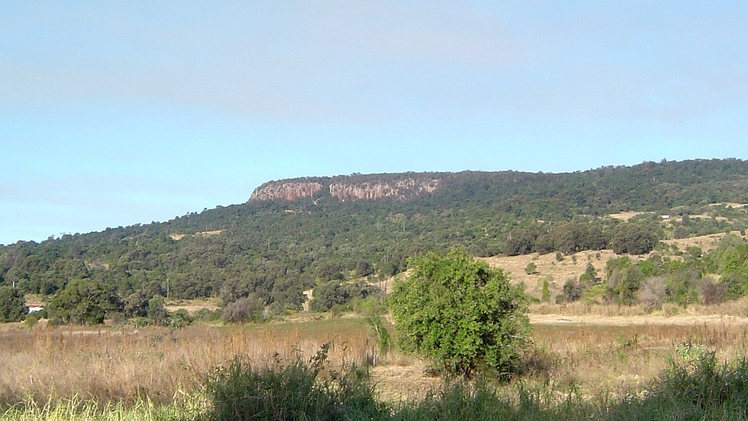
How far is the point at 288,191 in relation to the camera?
127 m

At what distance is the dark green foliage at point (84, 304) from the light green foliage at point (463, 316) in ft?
60.3

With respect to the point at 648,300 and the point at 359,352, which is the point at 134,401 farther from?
the point at 648,300

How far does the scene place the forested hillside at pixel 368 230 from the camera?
191 feet

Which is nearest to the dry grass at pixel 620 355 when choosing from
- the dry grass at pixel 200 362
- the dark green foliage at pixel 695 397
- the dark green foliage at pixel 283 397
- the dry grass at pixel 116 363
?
the dry grass at pixel 200 362

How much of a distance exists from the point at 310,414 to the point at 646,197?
96.1m

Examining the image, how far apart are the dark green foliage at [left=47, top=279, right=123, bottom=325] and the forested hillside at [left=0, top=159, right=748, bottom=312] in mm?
10627

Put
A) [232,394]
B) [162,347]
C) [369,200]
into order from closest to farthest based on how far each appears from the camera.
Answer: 1. [232,394]
2. [162,347]
3. [369,200]

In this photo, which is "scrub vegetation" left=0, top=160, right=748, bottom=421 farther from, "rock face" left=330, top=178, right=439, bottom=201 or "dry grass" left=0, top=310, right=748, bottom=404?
"rock face" left=330, top=178, right=439, bottom=201

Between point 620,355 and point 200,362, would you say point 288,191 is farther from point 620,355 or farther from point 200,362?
point 200,362

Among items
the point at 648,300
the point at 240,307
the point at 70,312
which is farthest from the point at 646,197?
the point at 70,312

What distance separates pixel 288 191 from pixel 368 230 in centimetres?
3294

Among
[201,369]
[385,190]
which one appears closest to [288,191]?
[385,190]

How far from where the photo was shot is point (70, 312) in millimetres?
28031

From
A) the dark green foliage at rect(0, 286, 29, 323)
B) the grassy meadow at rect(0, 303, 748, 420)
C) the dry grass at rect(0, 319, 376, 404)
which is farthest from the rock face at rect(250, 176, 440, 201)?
the dry grass at rect(0, 319, 376, 404)
